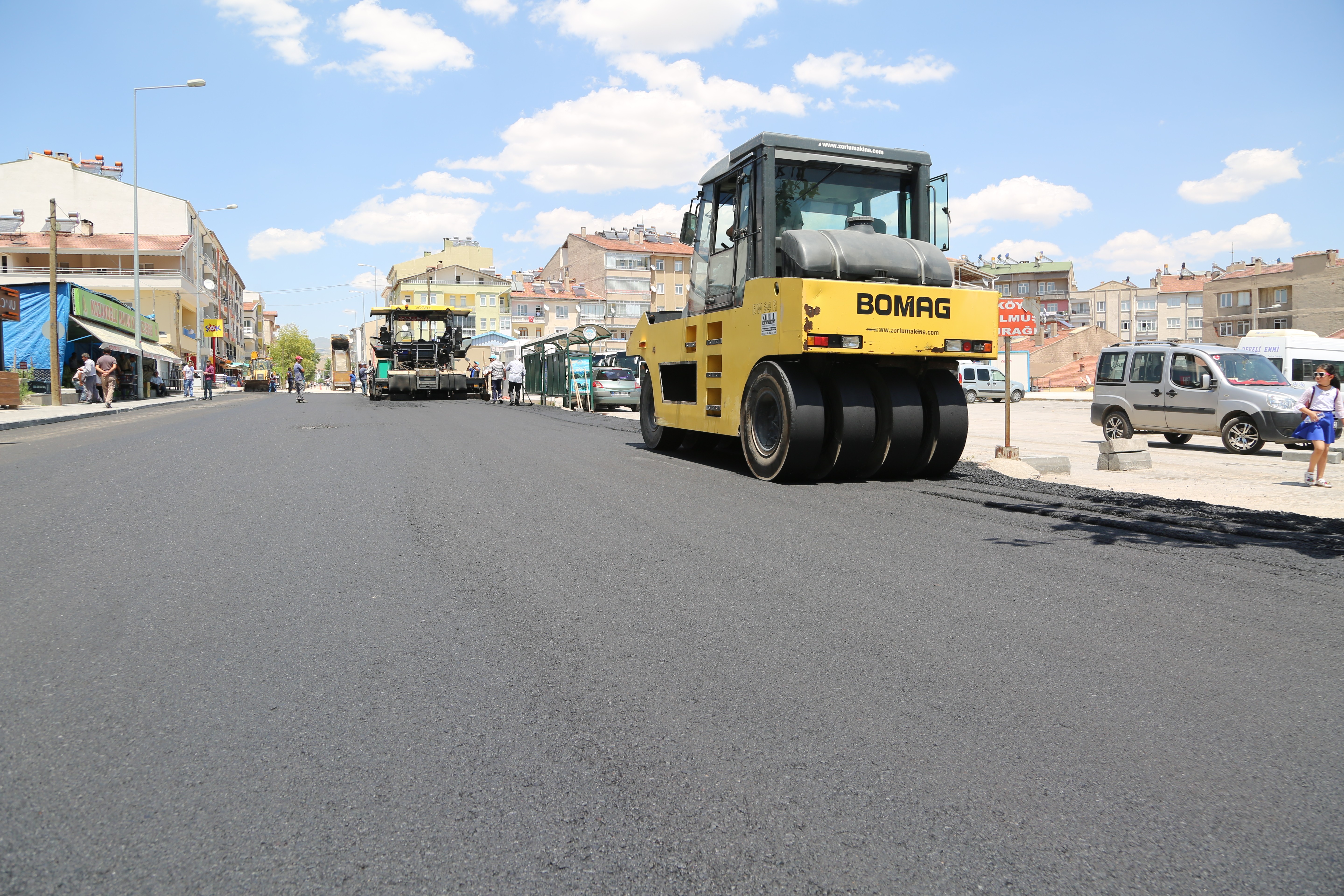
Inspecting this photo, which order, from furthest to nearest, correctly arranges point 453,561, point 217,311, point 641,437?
1. point 217,311
2. point 641,437
3. point 453,561

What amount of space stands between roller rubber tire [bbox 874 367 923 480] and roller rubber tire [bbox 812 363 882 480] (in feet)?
0.43

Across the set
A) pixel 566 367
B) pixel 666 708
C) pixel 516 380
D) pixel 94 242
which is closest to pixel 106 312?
pixel 516 380

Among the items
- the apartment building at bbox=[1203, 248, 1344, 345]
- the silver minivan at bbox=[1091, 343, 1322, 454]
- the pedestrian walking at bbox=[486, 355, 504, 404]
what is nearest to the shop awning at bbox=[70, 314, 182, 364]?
the pedestrian walking at bbox=[486, 355, 504, 404]

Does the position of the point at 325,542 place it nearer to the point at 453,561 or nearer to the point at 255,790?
the point at 453,561

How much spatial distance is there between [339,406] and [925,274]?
24.4 m

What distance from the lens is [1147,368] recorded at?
16141 mm

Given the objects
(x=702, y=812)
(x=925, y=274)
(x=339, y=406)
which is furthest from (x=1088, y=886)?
(x=339, y=406)

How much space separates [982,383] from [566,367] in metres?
23.6

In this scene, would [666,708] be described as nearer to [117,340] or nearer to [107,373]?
[107,373]

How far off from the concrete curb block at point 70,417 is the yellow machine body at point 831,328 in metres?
16.2

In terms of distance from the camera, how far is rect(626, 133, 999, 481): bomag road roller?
9016 millimetres

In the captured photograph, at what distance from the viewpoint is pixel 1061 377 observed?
224ft

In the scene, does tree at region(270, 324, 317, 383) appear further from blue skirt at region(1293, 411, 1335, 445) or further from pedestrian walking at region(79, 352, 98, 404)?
blue skirt at region(1293, 411, 1335, 445)

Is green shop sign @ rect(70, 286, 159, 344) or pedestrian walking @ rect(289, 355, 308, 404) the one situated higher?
green shop sign @ rect(70, 286, 159, 344)
